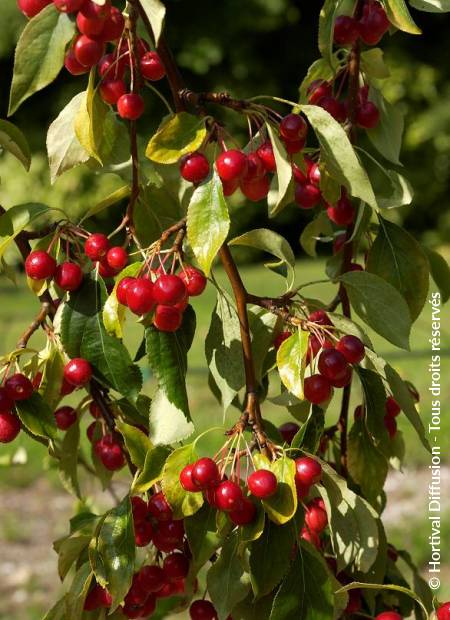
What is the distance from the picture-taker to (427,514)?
272 cm

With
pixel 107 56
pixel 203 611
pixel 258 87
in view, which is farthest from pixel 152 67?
pixel 258 87

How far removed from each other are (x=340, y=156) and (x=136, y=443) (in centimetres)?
30

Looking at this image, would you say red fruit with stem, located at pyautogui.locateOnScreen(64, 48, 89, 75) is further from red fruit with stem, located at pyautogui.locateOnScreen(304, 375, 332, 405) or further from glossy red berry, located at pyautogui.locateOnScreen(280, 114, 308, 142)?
red fruit with stem, located at pyautogui.locateOnScreen(304, 375, 332, 405)

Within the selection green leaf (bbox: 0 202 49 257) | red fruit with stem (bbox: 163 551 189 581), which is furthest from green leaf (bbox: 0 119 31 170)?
red fruit with stem (bbox: 163 551 189 581)

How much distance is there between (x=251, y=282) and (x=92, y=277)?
5.83 m

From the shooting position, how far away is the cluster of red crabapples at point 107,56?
69 cm

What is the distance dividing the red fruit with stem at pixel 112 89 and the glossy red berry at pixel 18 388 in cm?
25

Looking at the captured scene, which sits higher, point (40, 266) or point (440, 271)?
point (40, 266)

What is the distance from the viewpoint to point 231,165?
2.51 ft

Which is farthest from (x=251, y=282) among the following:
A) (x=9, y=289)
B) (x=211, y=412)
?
(x=211, y=412)

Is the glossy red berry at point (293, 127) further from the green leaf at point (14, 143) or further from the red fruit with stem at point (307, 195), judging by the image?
the green leaf at point (14, 143)

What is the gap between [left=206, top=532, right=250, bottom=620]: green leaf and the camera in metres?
0.82

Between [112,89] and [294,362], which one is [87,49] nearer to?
[112,89]

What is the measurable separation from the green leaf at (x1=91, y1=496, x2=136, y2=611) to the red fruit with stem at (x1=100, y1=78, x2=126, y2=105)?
335 millimetres
